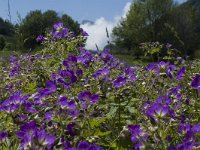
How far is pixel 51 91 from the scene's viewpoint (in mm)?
3092

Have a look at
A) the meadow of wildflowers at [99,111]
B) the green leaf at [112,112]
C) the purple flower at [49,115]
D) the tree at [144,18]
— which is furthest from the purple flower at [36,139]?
the tree at [144,18]

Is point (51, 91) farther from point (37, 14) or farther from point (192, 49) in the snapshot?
point (37, 14)

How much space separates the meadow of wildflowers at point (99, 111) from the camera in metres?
2.40

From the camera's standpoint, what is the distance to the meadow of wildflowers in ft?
7.86

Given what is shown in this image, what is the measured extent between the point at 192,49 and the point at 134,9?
10603 mm

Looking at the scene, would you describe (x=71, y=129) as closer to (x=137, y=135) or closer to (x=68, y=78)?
(x=137, y=135)

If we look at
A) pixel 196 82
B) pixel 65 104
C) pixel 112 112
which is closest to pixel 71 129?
pixel 65 104

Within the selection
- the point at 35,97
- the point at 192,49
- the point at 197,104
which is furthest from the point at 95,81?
the point at 192,49

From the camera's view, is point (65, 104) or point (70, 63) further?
point (70, 63)

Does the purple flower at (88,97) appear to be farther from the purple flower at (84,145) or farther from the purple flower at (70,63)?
the purple flower at (70,63)

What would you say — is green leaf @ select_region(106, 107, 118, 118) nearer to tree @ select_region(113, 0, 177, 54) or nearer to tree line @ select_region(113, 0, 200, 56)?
tree line @ select_region(113, 0, 200, 56)

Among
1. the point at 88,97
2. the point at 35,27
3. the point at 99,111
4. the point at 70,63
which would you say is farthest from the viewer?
the point at 35,27

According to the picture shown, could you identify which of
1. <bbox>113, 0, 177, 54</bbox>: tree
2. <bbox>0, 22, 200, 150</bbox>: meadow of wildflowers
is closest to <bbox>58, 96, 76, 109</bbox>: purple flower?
<bbox>0, 22, 200, 150</bbox>: meadow of wildflowers

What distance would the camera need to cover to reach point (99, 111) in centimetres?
343
